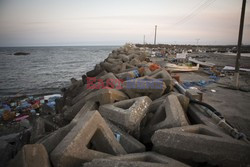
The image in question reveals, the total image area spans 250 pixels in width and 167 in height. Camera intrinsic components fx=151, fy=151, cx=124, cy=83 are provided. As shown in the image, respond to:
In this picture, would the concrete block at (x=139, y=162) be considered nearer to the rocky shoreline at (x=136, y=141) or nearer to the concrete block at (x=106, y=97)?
the rocky shoreline at (x=136, y=141)

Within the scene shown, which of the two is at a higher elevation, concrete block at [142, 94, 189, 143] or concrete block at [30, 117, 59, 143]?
concrete block at [142, 94, 189, 143]

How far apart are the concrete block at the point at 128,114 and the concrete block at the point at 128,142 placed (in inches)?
4.5

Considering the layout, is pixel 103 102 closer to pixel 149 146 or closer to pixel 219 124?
pixel 149 146

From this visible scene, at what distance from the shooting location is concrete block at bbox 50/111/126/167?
5.84ft

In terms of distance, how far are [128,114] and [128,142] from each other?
1.47 ft

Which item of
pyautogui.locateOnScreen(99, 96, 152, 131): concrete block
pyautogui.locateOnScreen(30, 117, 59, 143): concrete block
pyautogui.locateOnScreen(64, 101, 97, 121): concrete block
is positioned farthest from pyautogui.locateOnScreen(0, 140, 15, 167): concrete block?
pyautogui.locateOnScreen(99, 96, 152, 131): concrete block

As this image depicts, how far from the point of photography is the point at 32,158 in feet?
5.55

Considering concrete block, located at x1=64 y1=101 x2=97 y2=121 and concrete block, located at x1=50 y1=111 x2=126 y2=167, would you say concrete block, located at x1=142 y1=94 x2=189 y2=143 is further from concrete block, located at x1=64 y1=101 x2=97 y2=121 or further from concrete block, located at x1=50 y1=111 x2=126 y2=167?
concrete block, located at x1=64 y1=101 x2=97 y2=121

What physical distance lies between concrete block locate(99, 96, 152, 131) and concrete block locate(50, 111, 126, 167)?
1.40 ft

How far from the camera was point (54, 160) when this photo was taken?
5.90 ft

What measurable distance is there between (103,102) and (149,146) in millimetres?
1381

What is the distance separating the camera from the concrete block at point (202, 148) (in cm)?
178

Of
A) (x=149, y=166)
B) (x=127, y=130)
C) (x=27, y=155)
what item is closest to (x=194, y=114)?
(x=127, y=130)

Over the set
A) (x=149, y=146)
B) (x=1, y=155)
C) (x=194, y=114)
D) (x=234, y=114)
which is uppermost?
(x=194, y=114)
